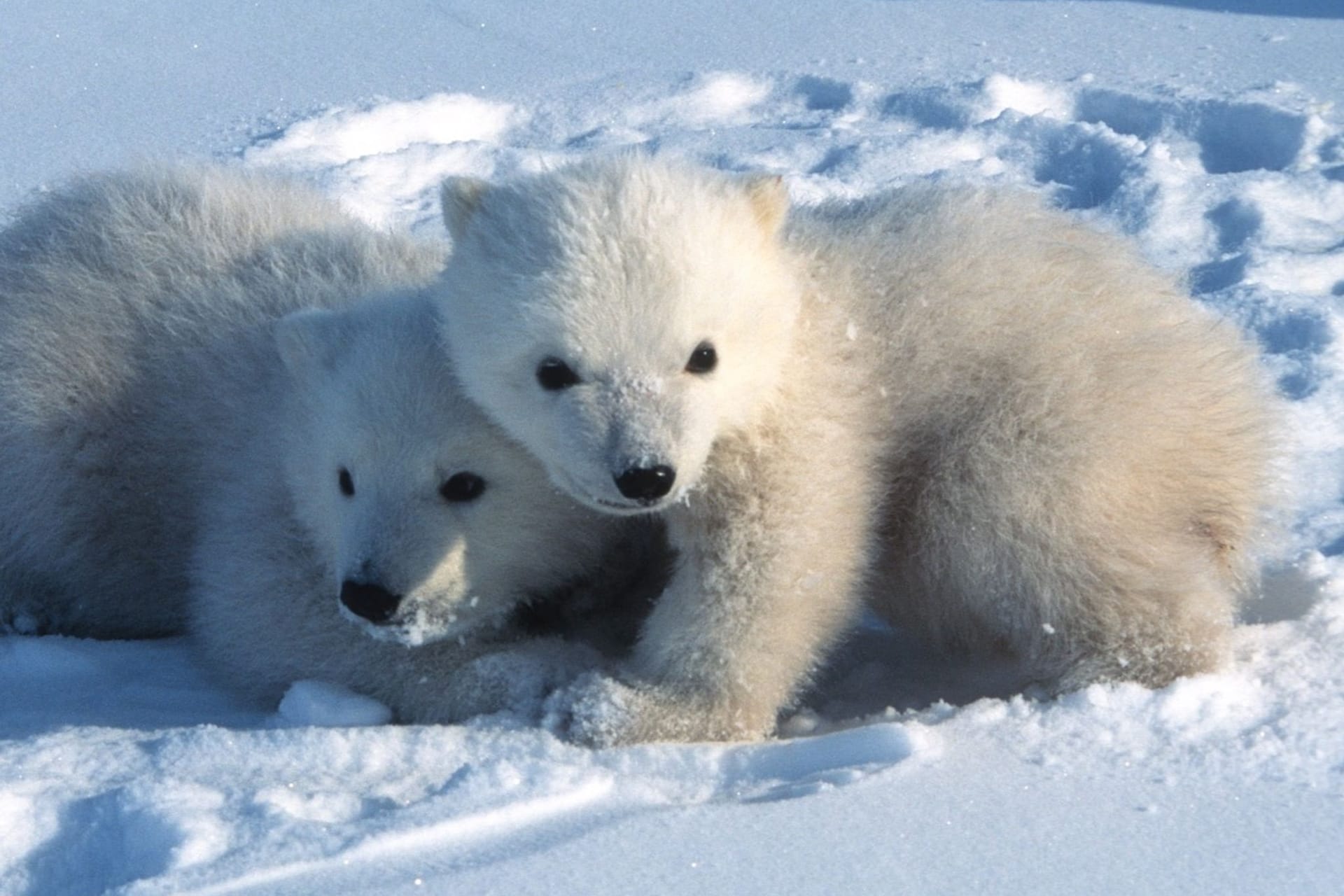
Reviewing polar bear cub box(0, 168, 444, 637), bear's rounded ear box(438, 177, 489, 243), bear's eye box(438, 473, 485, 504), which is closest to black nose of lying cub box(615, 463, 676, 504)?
bear's eye box(438, 473, 485, 504)

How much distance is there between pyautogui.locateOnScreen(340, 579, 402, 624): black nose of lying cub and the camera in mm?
3486

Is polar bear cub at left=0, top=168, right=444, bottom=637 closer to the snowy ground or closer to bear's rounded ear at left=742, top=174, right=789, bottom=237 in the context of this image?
the snowy ground

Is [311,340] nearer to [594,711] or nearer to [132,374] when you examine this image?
[132,374]

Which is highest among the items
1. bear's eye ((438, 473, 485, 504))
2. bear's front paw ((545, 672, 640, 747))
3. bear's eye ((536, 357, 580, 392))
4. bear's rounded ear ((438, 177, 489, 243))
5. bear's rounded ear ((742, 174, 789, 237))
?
Result: bear's rounded ear ((742, 174, 789, 237))

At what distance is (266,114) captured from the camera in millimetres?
7207

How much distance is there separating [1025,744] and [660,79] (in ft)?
16.3

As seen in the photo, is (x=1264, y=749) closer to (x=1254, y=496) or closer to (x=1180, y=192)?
(x=1254, y=496)

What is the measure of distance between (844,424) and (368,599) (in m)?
1.10

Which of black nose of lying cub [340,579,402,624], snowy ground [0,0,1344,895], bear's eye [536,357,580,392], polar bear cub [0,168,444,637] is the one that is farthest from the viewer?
polar bear cub [0,168,444,637]

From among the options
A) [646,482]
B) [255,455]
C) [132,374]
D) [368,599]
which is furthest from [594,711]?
[132,374]

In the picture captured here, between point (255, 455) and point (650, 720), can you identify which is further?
point (255, 455)

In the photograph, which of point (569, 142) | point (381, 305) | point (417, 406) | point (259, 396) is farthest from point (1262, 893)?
point (569, 142)

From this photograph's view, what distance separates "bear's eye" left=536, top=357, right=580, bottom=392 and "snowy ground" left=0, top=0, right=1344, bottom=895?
744mm

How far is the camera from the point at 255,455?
4.20 metres
